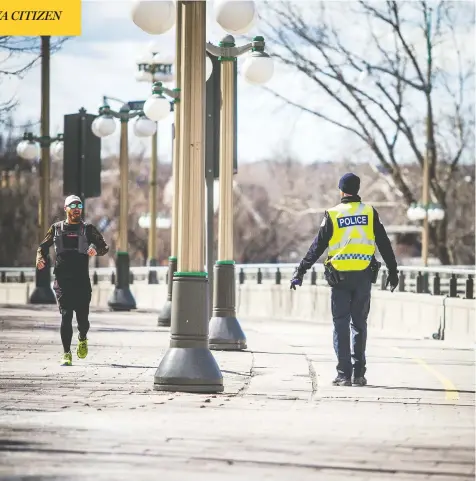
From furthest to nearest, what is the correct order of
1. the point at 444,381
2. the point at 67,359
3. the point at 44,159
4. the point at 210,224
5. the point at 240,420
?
the point at 44,159 → the point at 210,224 → the point at 67,359 → the point at 444,381 → the point at 240,420

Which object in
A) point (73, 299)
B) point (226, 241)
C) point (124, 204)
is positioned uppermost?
point (124, 204)

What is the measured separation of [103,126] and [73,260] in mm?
13335

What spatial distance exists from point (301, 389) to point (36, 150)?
22.3 metres

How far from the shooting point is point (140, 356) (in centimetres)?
1675

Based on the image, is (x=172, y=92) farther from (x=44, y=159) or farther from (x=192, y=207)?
(x=44, y=159)

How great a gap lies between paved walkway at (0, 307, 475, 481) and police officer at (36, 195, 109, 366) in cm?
45

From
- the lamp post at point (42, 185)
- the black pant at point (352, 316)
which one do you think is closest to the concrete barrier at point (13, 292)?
the lamp post at point (42, 185)

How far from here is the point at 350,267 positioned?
44.3 ft

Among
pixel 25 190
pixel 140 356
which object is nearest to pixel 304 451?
pixel 140 356

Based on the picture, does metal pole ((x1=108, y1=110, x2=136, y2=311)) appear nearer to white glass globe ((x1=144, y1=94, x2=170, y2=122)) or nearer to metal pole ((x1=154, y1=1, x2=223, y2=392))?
white glass globe ((x1=144, y1=94, x2=170, y2=122))

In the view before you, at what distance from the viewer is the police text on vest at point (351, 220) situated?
13.5 m

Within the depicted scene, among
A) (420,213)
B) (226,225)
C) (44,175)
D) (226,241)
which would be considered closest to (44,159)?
(44,175)

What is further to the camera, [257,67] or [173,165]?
[173,165]

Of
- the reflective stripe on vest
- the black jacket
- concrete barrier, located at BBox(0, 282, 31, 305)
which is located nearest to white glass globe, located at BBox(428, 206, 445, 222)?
concrete barrier, located at BBox(0, 282, 31, 305)
